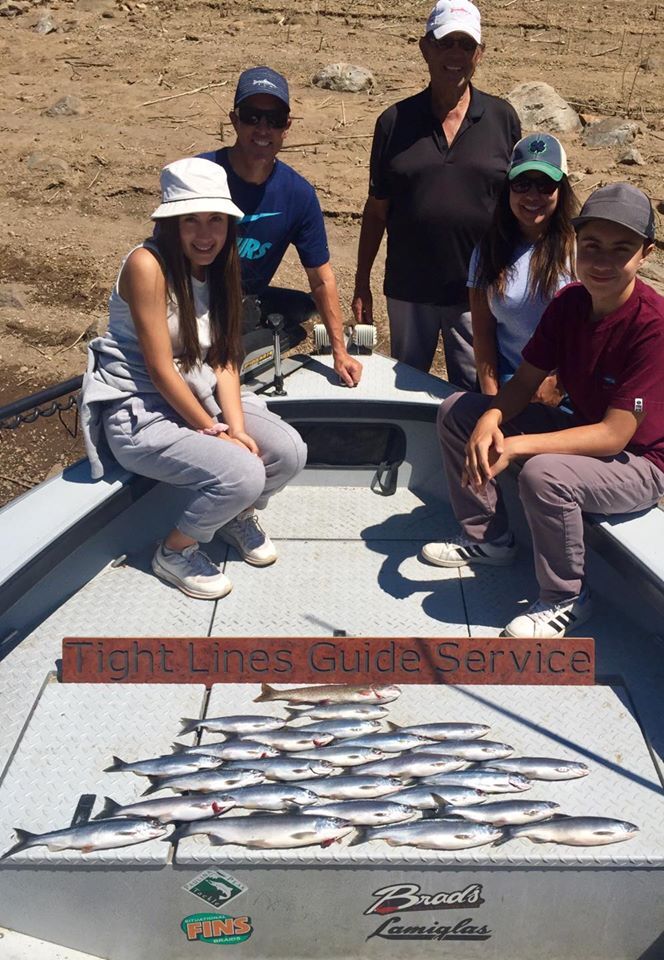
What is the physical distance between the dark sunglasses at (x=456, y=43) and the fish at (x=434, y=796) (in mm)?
2778

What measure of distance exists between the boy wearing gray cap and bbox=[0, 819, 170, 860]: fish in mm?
1415

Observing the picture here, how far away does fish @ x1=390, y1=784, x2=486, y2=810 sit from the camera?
2.70 metres

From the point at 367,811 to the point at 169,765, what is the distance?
59cm

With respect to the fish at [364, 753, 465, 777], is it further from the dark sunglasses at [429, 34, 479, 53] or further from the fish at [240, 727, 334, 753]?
the dark sunglasses at [429, 34, 479, 53]

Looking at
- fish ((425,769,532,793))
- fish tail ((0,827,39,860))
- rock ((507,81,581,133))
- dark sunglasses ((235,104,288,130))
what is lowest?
fish tail ((0,827,39,860))

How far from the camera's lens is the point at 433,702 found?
3.16 meters

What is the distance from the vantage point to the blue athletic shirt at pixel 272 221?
3793 millimetres

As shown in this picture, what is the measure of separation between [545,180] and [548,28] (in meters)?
11.6

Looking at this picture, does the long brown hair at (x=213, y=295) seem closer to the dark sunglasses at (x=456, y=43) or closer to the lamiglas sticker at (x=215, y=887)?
the dark sunglasses at (x=456, y=43)

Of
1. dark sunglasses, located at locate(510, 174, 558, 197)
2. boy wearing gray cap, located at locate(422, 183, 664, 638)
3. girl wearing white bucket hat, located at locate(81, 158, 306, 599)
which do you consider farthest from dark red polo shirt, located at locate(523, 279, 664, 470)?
girl wearing white bucket hat, located at locate(81, 158, 306, 599)

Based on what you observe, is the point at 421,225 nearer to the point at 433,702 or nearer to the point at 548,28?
the point at 433,702

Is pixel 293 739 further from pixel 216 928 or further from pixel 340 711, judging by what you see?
pixel 216 928

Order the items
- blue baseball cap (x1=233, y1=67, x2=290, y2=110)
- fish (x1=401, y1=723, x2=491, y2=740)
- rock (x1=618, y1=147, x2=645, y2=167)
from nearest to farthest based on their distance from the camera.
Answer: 1. fish (x1=401, y1=723, x2=491, y2=740)
2. blue baseball cap (x1=233, y1=67, x2=290, y2=110)
3. rock (x1=618, y1=147, x2=645, y2=167)

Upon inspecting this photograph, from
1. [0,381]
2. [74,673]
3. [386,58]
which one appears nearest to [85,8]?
[386,58]
